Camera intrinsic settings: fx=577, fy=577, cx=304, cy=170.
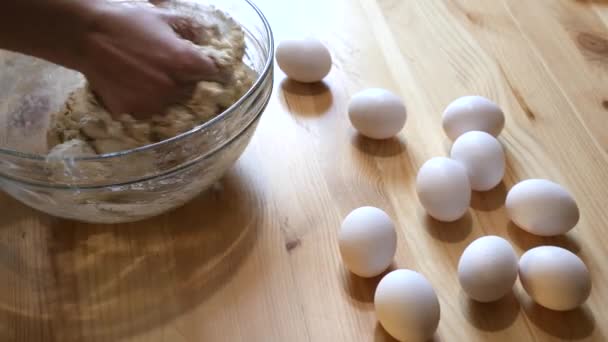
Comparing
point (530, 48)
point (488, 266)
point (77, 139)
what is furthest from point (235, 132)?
point (530, 48)

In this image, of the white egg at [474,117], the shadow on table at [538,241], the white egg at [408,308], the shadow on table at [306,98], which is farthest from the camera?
the shadow on table at [306,98]

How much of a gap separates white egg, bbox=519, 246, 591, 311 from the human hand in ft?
1.54

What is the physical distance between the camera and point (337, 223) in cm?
80

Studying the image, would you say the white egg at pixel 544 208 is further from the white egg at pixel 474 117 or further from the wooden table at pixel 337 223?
the white egg at pixel 474 117

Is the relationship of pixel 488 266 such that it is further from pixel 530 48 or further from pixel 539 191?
pixel 530 48

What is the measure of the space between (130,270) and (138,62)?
0.27m

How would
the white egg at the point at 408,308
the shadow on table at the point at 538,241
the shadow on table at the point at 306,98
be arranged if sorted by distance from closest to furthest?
the white egg at the point at 408,308 < the shadow on table at the point at 538,241 < the shadow on table at the point at 306,98

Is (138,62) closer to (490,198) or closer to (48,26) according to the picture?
(48,26)

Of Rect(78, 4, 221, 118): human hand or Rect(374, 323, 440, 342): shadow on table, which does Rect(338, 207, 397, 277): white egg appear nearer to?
Rect(374, 323, 440, 342): shadow on table

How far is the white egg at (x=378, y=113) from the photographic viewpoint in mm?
886

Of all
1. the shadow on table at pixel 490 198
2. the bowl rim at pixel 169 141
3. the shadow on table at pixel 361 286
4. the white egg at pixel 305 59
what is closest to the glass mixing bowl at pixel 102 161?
the bowl rim at pixel 169 141

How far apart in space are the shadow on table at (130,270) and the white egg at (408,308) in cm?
22

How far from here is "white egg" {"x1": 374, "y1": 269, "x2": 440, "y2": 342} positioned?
2.10ft

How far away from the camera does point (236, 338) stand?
688 millimetres
